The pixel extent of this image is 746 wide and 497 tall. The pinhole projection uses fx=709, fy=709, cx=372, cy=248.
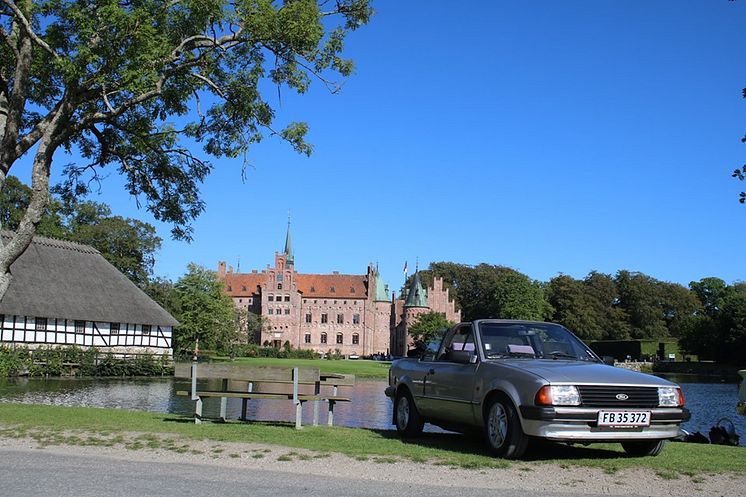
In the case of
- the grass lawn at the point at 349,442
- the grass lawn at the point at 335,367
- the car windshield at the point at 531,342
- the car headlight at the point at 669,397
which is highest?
the car windshield at the point at 531,342

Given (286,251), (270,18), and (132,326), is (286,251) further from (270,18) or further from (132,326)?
(270,18)

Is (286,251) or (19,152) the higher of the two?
(286,251)

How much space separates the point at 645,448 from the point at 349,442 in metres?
4.06

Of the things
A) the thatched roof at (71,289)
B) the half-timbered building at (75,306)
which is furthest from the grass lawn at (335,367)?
the thatched roof at (71,289)

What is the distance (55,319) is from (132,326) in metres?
6.53

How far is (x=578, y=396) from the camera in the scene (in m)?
8.34

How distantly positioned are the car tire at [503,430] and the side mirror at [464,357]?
2.37ft

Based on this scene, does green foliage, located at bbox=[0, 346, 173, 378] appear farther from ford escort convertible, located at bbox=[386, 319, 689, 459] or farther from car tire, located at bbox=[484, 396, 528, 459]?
car tire, located at bbox=[484, 396, 528, 459]

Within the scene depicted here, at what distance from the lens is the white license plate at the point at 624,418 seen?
830 cm

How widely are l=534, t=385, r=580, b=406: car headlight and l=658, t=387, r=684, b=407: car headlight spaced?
3.84ft

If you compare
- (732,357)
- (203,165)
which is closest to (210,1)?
(203,165)

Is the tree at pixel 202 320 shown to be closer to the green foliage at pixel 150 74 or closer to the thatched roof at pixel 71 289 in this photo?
the thatched roof at pixel 71 289

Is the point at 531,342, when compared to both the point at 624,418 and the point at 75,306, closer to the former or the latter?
the point at 624,418

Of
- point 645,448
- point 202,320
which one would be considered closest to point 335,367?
point 202,320
